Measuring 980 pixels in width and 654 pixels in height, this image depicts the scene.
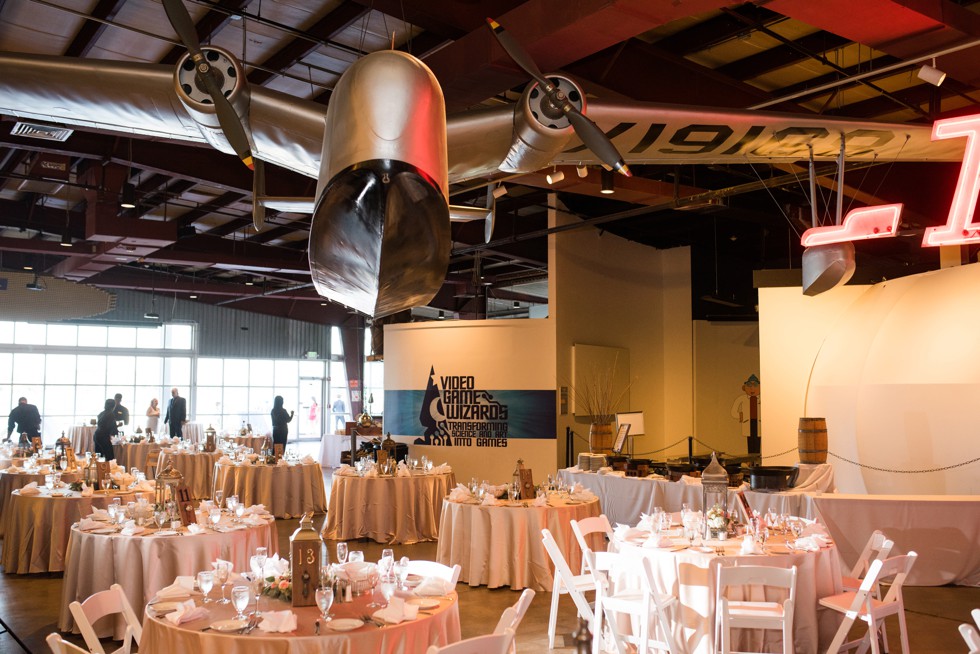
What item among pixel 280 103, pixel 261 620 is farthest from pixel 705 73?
pixel 261 620

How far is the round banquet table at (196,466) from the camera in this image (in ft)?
39.5

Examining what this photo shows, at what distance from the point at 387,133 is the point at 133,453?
13.4m

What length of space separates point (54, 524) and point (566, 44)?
252 inches

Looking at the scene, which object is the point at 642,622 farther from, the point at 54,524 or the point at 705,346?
the point at 705,346

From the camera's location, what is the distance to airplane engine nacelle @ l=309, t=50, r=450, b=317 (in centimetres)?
215

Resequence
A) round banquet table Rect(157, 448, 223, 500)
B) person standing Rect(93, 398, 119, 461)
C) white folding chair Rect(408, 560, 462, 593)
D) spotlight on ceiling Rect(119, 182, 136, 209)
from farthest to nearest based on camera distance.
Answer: round banquet table Rect(157, 448, 223, 500) < person standing Rect(93, 398, 119, 461) < spotlight on ceiling Rect(119, 182, 136, 209) < white folding chair Rect(408, 560, 462, 593)

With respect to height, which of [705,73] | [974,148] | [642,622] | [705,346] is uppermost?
[705,73]

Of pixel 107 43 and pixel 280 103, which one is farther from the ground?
pixel 107 43

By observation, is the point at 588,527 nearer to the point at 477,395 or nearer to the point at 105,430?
the point at 477,395

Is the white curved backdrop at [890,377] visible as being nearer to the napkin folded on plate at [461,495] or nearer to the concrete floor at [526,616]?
the concrete floor at [526,616]

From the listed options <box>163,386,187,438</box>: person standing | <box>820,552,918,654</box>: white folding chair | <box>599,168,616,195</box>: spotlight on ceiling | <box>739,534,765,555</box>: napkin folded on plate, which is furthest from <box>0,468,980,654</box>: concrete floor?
<box>163,386,187,438</box>: person standing

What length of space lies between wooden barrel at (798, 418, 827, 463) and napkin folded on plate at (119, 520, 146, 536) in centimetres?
608

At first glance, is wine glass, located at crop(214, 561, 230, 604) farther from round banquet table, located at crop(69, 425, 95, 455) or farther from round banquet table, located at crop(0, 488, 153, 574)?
round banquet table, located at crop(69, 425, 95, 455)

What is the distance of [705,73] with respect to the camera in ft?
24.3
